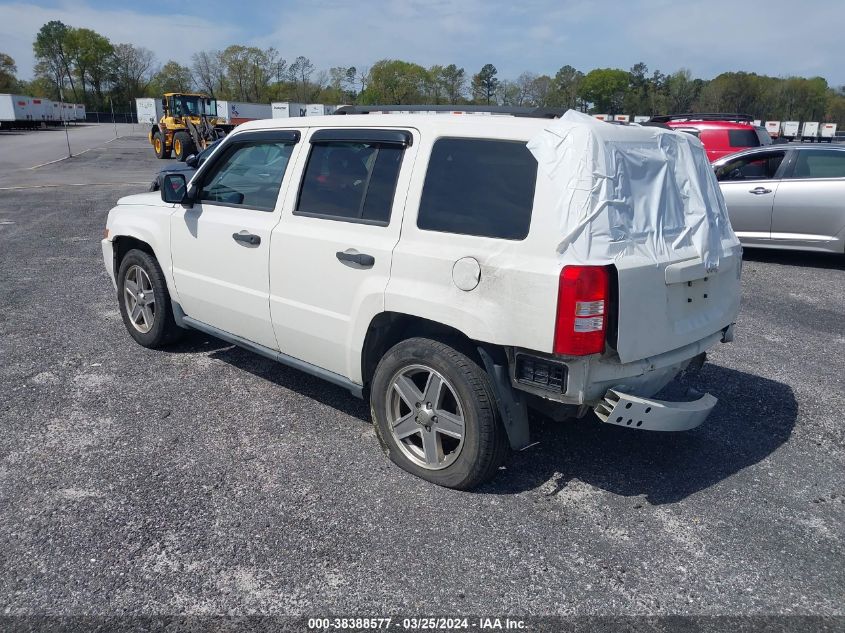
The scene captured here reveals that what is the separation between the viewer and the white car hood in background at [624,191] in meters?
2.88

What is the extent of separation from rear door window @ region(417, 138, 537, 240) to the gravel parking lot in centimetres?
140

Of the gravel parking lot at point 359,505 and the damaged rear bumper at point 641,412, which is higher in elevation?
the damaged rear bumper at point 641,412

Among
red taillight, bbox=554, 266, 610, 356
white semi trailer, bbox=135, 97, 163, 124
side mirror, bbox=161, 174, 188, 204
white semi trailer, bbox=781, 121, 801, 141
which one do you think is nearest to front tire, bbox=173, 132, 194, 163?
side mirror, bbox=161, 174, 188, 204

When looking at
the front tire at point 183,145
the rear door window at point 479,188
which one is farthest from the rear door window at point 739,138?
the front tire at point 183,145

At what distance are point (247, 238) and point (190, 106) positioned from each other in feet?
96.1

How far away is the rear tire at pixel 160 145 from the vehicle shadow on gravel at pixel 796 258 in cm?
2621

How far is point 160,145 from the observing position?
29.9m

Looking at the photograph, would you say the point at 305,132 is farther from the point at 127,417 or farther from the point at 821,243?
the point at 821,243

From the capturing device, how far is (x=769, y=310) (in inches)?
279

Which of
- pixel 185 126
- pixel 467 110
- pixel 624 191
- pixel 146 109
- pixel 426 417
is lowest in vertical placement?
pixel 426 417

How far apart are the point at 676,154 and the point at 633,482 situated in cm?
176

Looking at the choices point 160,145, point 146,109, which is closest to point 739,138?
point 160,145

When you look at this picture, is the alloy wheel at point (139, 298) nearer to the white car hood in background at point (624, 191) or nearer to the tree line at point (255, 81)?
the white car hood in background at point (624, 191)

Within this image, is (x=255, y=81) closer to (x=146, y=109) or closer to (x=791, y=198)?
(x=146, y=109)
